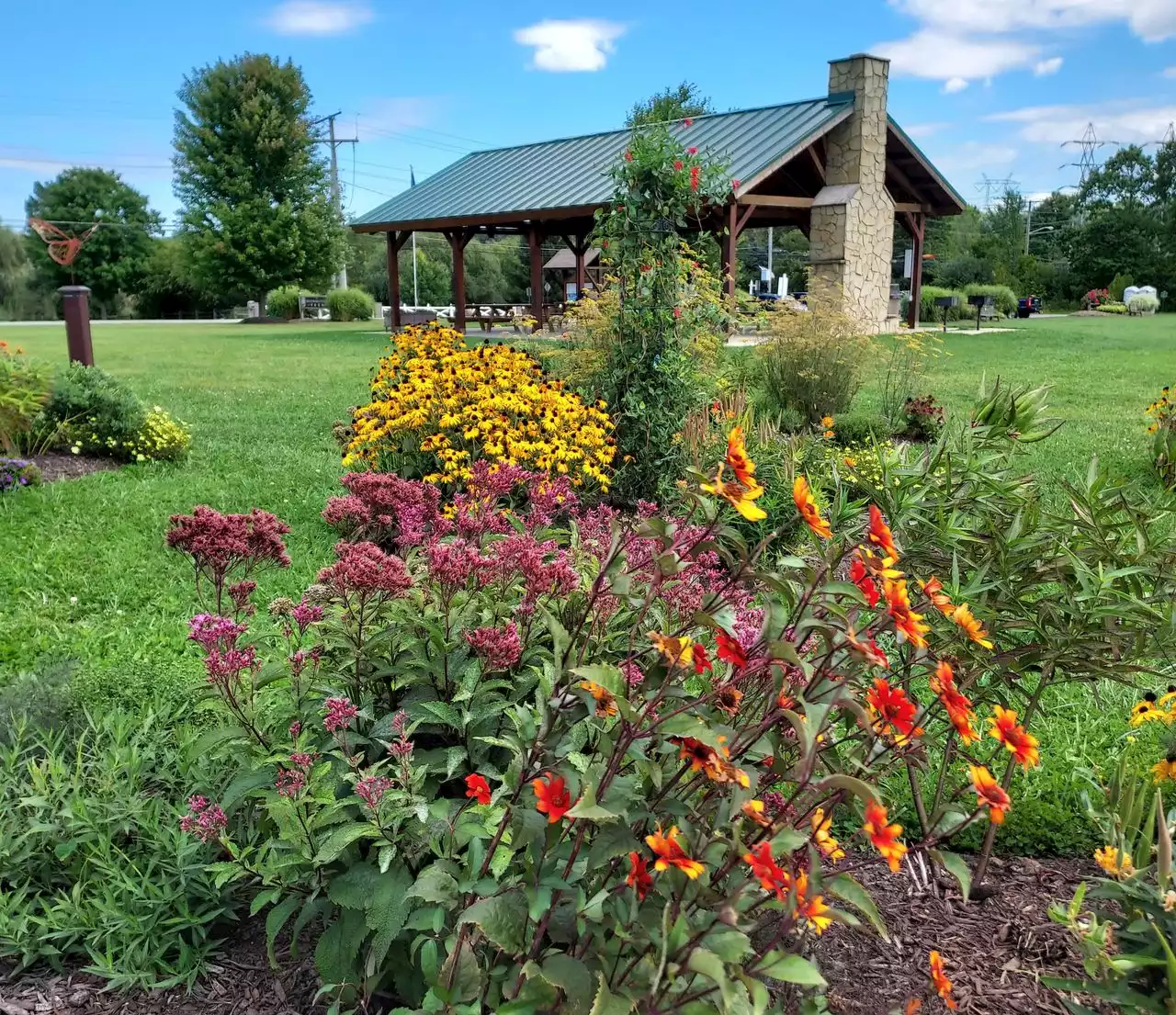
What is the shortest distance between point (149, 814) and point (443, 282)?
52.0m

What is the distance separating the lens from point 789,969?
117 centimetres

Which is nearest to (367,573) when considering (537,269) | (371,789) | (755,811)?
(371,789)

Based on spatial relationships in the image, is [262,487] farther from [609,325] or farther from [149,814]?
[149,814]

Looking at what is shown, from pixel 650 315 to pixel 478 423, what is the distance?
4.33 feet

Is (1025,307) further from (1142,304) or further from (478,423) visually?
(478,423)

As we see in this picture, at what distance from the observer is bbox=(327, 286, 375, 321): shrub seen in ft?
110

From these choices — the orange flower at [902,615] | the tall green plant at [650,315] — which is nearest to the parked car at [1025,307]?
the tall green plant at [650,315]

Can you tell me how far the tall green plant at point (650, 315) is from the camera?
5.95 metres

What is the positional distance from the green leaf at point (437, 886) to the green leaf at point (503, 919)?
122 millimetres

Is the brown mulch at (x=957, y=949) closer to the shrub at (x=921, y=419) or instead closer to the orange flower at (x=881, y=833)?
the orange flower at (x=881, y=833)

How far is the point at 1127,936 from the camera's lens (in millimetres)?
1453

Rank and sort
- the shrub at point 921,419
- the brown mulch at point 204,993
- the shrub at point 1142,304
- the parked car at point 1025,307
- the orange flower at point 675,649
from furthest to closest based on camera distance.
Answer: the shrub at point 1142,304 → the parked car at point 1025,307 → the shrub at point 921,419 → the brown mulch at point 204,993 → the orange flower at point 675,649

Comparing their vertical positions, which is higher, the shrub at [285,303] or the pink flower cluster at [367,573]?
the shrub at [285,303]

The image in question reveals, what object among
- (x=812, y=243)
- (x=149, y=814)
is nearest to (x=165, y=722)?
(x=149, y=814)
